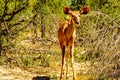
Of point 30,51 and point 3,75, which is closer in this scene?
point 3,75

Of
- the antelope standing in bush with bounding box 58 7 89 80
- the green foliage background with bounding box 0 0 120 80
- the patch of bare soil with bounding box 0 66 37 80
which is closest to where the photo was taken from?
the antelope standing in bush with bounding box 58 7 89 80

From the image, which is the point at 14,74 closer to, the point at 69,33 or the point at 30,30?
the point at 69,33

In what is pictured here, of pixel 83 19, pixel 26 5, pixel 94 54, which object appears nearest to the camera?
pixel 94 54

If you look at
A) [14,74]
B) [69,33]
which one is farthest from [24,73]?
[69,33]

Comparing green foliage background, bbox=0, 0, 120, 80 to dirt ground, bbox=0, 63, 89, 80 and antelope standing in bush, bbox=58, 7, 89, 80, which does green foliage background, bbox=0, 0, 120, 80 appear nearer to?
dirt ground, bbox=0, 63, 89, 80

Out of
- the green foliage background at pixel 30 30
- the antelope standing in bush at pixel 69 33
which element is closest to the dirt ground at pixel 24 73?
the green foliage background at pixel 30 30

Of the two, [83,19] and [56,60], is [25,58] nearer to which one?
[56,60]

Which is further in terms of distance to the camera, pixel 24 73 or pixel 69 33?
pixel 24 73

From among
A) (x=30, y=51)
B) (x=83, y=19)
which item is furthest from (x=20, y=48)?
(x=83, y=19)

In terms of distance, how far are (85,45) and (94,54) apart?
0.31 metres

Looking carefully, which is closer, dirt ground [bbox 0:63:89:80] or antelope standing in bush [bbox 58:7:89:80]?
antelope standing in bush [bbox 58:7:89:80]

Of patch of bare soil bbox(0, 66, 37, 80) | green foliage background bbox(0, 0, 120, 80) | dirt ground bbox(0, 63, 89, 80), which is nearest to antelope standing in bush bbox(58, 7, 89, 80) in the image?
green foliage background bbox(0, 0, 120, 80)

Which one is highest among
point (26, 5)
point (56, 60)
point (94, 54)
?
point (26, 5)

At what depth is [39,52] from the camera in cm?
1212
